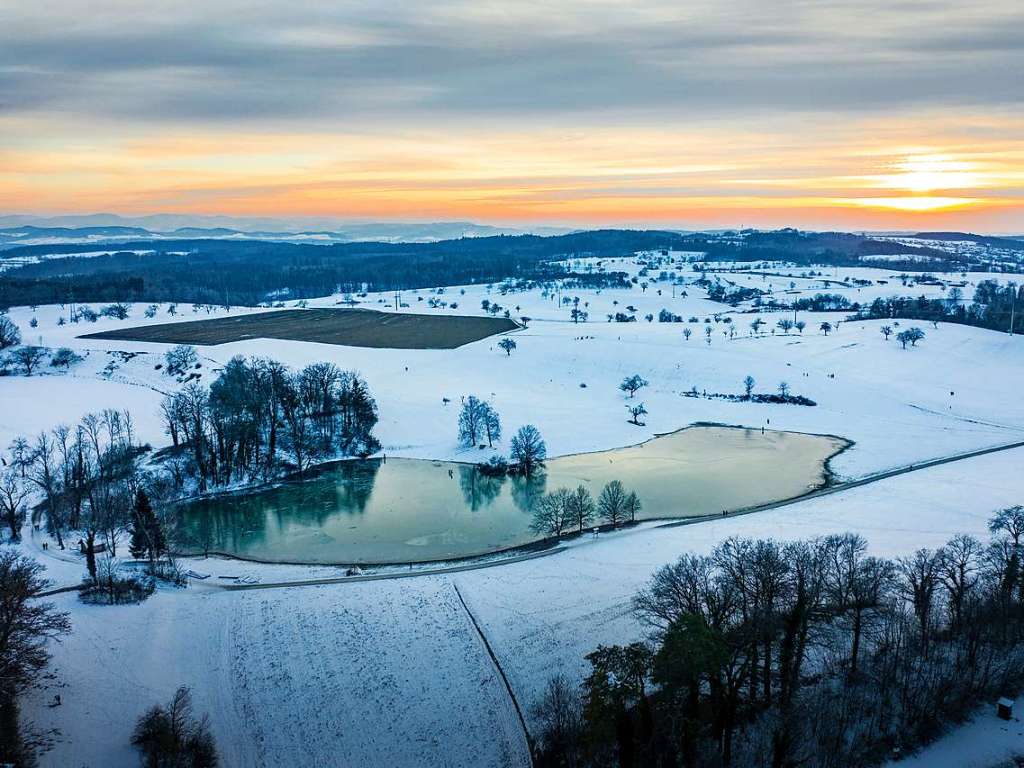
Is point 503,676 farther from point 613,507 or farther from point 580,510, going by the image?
point 613,507

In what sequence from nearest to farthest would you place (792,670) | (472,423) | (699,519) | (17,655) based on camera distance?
(17,655) < (792,670) < (699,519) < (472,423)

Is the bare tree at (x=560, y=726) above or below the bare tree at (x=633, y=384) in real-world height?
below

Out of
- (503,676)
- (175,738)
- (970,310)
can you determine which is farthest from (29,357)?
(970,310)

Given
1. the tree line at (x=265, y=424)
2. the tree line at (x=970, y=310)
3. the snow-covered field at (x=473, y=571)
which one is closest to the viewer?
the snow-covered field at (x=473, y=571)

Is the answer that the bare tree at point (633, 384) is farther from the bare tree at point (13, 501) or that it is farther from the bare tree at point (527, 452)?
the bare tree at point (13, 501)

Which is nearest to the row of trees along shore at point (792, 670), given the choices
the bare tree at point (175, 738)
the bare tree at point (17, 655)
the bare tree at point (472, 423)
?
the bare tree at point (175, 738)

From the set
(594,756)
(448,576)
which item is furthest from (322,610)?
(594,756)

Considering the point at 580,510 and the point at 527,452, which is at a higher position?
the point at 527,452

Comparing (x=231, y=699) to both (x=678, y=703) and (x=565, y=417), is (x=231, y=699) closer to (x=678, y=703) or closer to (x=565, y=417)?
(x=678, y=703)

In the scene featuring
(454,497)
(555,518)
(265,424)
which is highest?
(265,424)
